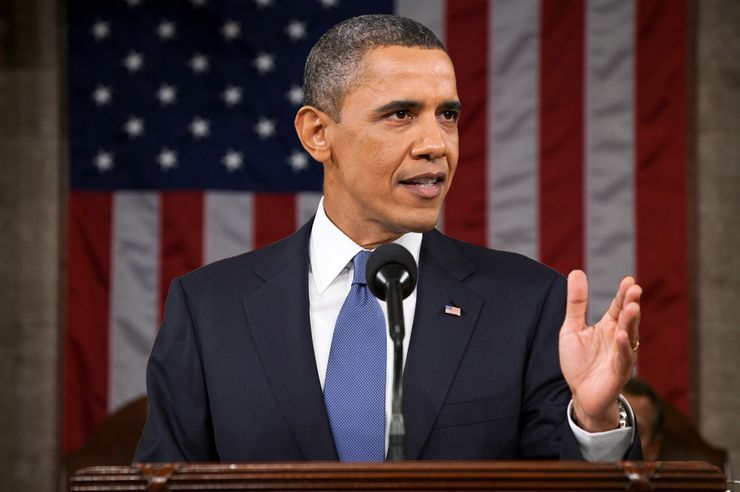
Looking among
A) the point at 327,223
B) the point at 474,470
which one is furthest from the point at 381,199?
the point at 474,470

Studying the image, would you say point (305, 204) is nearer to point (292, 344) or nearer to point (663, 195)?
point (663, 195)

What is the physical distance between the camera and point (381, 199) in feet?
7.15

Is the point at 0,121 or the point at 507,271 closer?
the point at 507,271

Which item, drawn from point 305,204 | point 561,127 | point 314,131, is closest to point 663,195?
point 561,127

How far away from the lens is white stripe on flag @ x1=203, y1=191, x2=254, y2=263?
15.7ft

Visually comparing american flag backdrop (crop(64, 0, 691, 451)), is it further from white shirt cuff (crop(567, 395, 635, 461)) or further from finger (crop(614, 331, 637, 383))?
finger (crop(614, 331, 637, 383))

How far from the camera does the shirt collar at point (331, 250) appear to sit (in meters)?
2.24

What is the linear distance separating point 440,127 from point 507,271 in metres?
0.35

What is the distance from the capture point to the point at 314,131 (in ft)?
7.68

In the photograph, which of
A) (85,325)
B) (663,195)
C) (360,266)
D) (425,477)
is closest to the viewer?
(425,477)

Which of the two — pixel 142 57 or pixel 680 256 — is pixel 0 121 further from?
pixel 680 256

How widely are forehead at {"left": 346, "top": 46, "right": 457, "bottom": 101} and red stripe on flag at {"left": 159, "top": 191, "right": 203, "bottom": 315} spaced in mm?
2698

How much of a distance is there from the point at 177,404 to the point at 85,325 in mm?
2790

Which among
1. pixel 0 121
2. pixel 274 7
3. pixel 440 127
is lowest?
pixel 440 127
